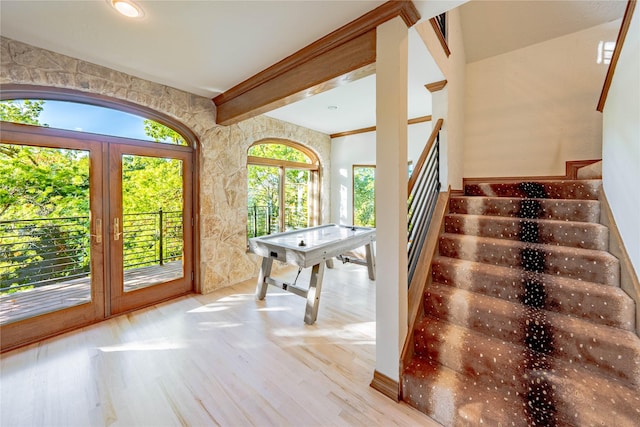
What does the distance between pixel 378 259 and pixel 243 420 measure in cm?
128

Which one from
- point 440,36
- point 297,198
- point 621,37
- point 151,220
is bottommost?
point 151,220

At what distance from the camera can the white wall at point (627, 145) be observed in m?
1.47

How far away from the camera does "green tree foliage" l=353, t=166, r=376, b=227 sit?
5.42 metres

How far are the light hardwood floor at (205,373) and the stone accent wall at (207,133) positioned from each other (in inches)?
38.0

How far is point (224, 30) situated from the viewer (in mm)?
1938

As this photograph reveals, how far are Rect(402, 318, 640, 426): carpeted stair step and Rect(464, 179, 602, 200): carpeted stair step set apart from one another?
1727mm

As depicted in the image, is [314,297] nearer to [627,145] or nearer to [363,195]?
[627,145]

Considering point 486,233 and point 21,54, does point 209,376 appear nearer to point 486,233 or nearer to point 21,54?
point 486,233

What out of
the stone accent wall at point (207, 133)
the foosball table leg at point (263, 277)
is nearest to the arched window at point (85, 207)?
the stone accent wall at point (207, 133)

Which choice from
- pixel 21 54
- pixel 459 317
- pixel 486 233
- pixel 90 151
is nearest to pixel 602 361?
pixel 459 317

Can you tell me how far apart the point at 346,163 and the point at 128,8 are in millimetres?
4112

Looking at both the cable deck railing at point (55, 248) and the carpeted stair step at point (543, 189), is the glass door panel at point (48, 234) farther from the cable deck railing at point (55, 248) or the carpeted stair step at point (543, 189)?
the carpeted stair step at point (543, 189)

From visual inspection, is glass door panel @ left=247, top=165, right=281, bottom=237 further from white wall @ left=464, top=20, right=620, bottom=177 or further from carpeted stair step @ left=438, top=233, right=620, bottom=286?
white wall @ left=464, top=20, right=620, bottom=177

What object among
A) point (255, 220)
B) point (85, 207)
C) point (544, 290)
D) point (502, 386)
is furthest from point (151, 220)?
point (544, 290)
